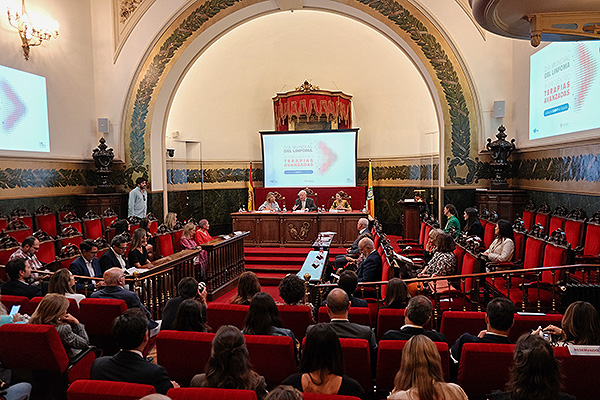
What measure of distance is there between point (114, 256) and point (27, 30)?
5.46m

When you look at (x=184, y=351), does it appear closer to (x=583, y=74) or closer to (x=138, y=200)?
(x=583, y=74)

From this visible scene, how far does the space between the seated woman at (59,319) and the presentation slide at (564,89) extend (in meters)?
6.42

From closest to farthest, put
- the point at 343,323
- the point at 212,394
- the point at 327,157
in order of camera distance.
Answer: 1. the point at 212,394
2. the point at 343,323
3. the point at 327,157

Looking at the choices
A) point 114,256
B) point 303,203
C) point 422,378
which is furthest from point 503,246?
point 303,203

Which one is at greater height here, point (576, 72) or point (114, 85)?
point (114, 85)

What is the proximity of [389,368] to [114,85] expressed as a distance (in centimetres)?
976

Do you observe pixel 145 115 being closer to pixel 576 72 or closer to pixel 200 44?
pixel 200 44

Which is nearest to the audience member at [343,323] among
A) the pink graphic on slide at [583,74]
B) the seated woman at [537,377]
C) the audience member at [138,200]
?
the seated woman at [537,377]

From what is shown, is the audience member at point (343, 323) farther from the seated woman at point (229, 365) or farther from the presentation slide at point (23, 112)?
the presentation slide at point (23, 112)

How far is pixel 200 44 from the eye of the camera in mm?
10250

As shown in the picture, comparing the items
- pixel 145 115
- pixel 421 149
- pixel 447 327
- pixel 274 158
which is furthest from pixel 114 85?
pixel 447 327

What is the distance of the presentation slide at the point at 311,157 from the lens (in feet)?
39.5

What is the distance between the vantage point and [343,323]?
2914mm

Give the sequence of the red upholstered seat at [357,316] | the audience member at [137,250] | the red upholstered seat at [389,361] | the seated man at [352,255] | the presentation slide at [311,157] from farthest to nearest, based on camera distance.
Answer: the presentation slide at [311,157] → the seated man at [352,255] → the audience member at [137,250] → the red upholstered seat at [357,316] → the red upholstered seat at [389,361]
